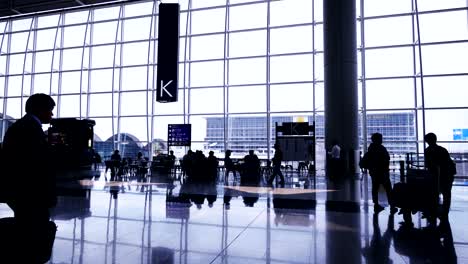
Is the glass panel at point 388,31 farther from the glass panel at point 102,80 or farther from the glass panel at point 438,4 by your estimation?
the glass panel at point 102,80

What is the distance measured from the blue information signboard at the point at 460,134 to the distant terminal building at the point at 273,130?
1.32 m

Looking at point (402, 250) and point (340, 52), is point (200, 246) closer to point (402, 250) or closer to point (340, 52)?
point (402, 250)

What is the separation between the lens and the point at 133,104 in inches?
625

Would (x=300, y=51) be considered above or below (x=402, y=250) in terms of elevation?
above

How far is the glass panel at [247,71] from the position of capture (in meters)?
14.5

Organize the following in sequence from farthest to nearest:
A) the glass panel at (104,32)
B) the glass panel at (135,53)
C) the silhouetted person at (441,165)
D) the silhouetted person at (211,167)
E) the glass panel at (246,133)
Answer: the glass panel at (104,32) < the glass panel at (135,53) < the glass panel at (246,133) < the silhouetted person at (211,167) < the silhouetted person at (441,165)

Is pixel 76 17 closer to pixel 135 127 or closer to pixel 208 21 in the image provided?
pixel 135 127

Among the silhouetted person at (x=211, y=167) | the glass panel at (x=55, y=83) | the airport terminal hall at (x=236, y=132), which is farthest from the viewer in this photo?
the glass panel at (x=55, y=83)

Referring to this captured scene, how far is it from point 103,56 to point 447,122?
51.3ft

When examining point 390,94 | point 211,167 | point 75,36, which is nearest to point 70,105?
point 75,36

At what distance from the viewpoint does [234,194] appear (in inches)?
287

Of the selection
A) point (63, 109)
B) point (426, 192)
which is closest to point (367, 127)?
point (426, 192)

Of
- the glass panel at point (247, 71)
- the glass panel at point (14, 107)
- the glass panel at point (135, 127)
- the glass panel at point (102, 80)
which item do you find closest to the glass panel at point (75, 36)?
the glass panel at point (102, 80)

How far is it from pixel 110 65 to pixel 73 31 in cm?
308
